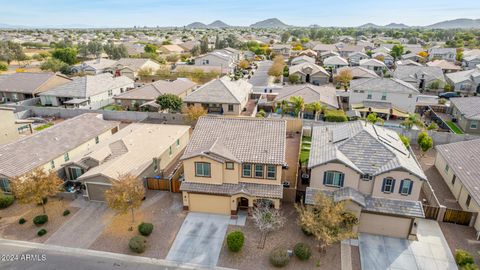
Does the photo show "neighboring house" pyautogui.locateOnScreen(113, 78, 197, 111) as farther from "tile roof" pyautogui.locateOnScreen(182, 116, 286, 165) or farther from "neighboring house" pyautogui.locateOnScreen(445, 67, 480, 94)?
"neighboring house" pyautogui.locateOnScreen(445, 67, 480, 94)

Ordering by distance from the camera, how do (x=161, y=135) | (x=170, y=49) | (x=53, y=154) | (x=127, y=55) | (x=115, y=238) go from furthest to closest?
(x=170, y=49) < (x=127, y=55) < (x=161, y=135) < (x=53, y=154) < (x=115, y=238)

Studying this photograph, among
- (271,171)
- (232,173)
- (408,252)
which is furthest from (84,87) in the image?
(408,252)

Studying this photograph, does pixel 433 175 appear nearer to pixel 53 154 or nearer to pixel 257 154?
pixel 257 154

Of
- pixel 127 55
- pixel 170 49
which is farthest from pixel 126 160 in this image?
pixel 170 49

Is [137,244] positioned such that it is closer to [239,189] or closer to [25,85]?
[239,189]

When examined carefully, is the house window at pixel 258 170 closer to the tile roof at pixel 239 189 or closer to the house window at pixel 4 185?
the tile roof at pixel 239 189

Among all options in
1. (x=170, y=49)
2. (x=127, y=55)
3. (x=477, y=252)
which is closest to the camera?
(x=477, y=252)

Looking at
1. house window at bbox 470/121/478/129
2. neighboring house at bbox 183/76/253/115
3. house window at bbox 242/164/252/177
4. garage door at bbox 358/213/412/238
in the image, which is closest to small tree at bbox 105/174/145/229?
house window at bbox 242/164/252/177
